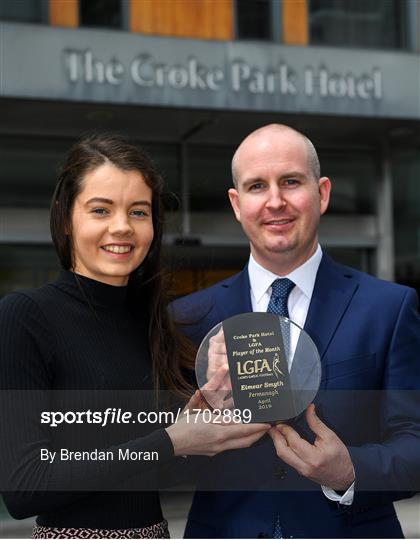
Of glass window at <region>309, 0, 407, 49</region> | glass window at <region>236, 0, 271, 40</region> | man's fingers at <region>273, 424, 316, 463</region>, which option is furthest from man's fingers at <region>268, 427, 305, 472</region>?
glass window at <region>309, 0, 407, 49</region>

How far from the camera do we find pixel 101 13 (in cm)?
798

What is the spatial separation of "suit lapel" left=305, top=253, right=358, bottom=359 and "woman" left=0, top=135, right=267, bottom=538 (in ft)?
1.31

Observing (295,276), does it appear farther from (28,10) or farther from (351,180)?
(351,180)

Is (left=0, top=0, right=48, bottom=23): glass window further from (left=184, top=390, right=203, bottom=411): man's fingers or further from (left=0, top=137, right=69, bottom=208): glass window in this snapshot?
(left=184, top=390, right=203, bottom=411): man's fingers

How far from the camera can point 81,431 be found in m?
2.48

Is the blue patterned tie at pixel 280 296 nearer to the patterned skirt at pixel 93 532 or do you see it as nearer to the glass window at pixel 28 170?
the patterned skirt at pixel 93 532

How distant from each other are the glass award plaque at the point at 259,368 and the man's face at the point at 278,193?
45 cm

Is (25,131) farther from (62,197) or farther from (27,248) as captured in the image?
(62,197)

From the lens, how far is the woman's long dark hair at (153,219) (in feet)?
Result: 8.72

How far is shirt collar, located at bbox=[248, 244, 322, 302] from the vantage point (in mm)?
2943

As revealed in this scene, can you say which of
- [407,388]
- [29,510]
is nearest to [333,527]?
[407,388]

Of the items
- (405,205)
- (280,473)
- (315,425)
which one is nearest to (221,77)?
(405,205)

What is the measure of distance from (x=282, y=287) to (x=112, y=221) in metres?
0.63

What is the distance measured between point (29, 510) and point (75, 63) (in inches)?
218
